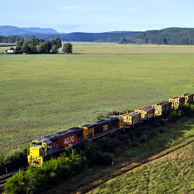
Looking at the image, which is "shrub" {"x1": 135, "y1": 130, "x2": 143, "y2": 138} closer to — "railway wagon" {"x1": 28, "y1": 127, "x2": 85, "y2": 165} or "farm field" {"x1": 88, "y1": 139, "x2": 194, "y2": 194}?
"farm field" {"x1": 88, "y1": 139, "x2": 194, "y2": 194}

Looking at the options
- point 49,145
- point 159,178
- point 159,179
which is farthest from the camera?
point 49,145

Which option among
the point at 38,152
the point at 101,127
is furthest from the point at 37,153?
the point at 101,127

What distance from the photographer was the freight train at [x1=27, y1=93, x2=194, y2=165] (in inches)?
990

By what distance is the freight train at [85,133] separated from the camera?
82.5 ft

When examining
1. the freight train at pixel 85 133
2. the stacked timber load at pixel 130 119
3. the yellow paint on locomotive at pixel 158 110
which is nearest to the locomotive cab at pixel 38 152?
the freight train at pixel 85 133

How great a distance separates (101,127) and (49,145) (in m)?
9.24

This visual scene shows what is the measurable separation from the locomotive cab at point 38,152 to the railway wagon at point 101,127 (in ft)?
21.5

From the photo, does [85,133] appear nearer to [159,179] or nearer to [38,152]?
[38,152]

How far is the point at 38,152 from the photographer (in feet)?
81.4

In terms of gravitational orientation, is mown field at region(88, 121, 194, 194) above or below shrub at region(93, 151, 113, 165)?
below

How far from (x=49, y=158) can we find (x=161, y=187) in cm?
1136

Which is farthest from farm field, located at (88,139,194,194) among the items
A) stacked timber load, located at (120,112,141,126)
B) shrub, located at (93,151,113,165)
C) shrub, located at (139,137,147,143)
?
stacked timber load, located at (120,112,141,126)

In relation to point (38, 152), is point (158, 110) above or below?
above

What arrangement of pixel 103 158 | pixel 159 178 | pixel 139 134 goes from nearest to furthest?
pixel 159 178, pixel 103 158, pixel 139 134
